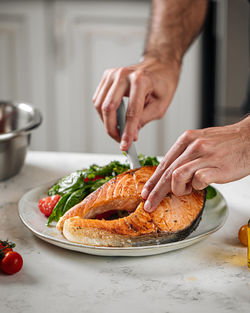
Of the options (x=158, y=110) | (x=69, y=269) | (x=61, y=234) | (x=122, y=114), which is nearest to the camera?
(x=69, y=269)

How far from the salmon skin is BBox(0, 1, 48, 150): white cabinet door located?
2.67 meters

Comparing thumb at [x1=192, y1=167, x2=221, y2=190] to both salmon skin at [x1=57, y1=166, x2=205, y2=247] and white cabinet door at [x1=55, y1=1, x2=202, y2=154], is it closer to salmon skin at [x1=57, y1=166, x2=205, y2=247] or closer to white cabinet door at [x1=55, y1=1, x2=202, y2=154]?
salmon skin at [x1=57, y1=166, x2=205, y2=247]

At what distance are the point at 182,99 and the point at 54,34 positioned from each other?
1.10 metres

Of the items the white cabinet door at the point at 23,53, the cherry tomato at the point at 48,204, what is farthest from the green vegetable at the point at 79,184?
the white cabinet door at the point at 23,53

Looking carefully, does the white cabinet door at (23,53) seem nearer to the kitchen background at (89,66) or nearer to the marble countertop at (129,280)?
the kitchen background at (89,66)

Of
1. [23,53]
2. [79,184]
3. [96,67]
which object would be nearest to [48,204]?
[79,184]

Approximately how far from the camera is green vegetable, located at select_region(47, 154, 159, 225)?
1.47 meters

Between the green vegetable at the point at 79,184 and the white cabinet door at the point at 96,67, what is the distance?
86.7 inches

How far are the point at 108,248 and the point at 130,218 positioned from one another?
112 millimetres

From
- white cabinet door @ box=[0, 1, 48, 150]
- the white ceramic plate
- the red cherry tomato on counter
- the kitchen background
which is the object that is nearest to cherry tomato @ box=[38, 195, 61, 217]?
the white ceramic plate

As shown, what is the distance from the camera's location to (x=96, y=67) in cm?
389

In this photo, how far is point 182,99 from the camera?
152 inches

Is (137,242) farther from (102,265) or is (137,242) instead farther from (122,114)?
(122,114)

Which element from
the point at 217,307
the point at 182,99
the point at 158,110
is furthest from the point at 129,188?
the point at 182,99
